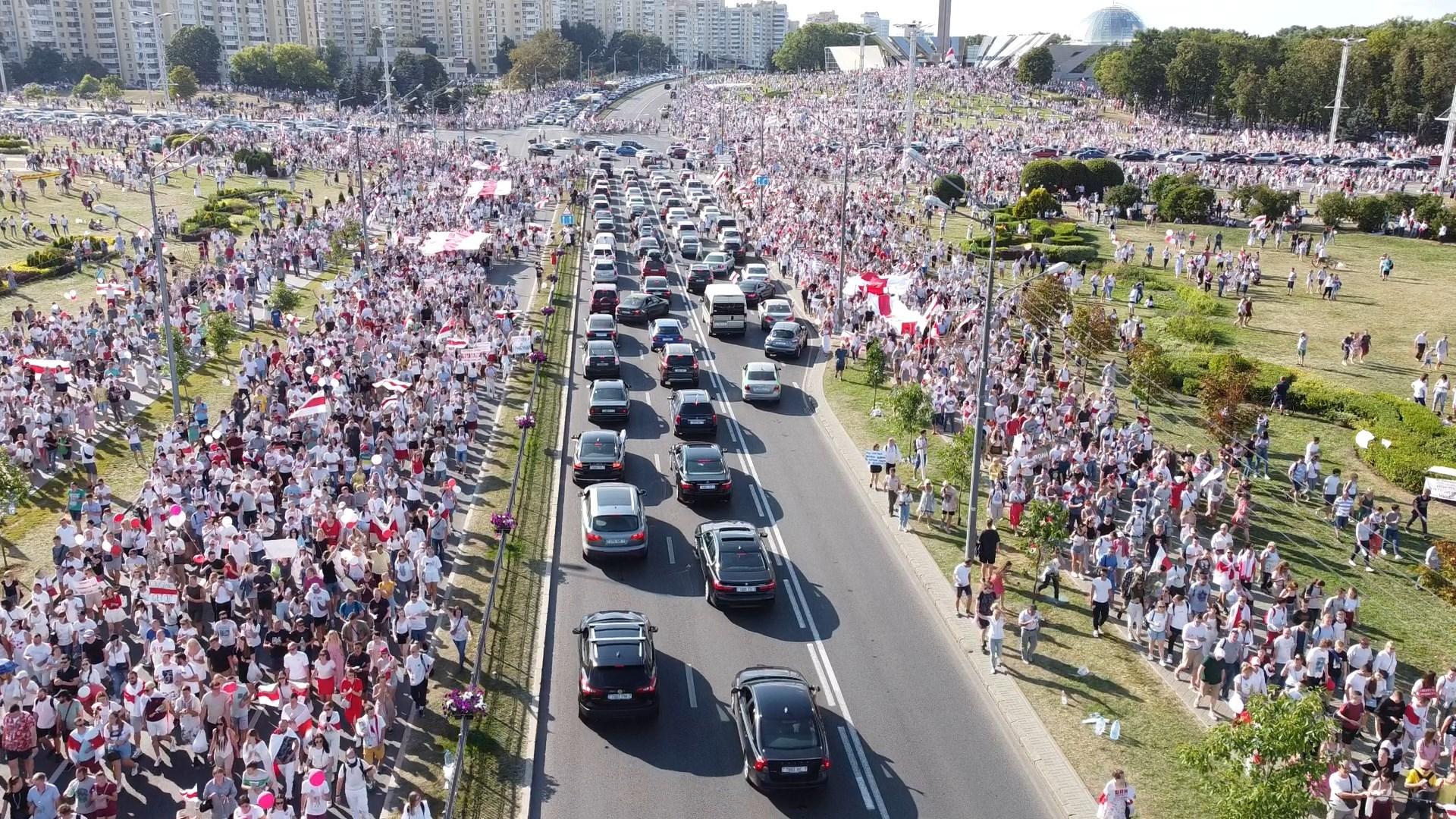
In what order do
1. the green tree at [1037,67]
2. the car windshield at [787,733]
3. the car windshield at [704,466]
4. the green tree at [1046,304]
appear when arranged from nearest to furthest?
1. the car windshield at [787,733]
2. the car windshield at [704,466]
3. the green tree at [1046,304]
4. the green tree at [1037,67]

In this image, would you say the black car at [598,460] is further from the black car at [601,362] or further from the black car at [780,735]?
the black car at [780,735]

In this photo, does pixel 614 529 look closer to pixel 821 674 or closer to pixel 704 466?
pixel 704 466

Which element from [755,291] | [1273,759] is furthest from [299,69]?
[1273,759]

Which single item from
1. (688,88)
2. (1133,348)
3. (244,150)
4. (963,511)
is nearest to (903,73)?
(688,88)

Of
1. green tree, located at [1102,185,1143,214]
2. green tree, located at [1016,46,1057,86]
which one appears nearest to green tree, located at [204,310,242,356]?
green tree, located at [1102,185,1143,214]

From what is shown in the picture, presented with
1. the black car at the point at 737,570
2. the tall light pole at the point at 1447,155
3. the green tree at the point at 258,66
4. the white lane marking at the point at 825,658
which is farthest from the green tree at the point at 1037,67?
the black car at the point at 737,570

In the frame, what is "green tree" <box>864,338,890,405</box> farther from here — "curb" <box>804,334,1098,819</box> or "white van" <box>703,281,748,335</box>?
"white van" <box>703,281,748,335</box>

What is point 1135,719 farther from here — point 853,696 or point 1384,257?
point 1384,257
